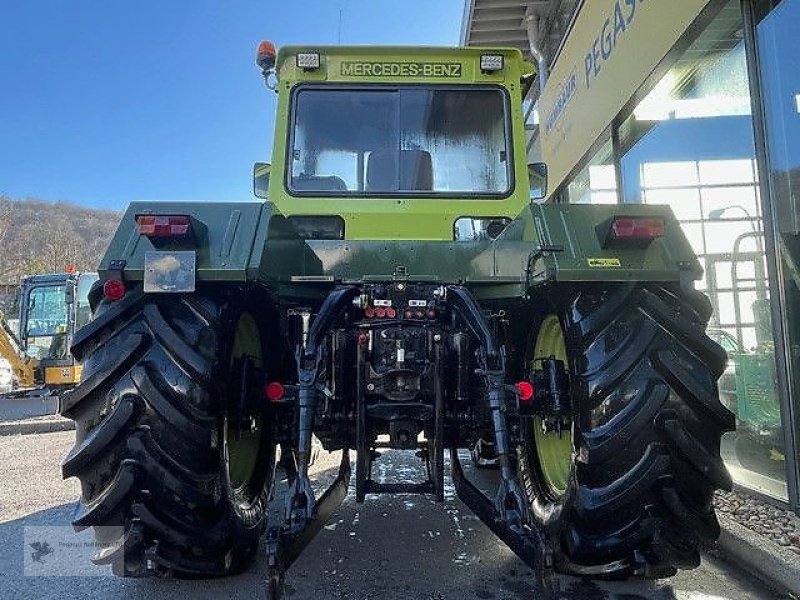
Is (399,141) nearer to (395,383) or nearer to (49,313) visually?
(395,383)

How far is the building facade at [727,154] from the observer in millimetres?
3660

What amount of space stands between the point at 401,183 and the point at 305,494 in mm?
1996

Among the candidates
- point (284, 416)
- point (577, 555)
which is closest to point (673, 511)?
point (577, 555)

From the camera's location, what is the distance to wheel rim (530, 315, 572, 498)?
2932 millimetres

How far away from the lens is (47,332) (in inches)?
567

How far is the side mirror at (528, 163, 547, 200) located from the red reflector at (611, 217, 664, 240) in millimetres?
1510

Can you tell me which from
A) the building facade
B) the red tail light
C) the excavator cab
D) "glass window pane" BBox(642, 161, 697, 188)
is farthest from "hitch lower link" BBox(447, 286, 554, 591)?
the excavator cab

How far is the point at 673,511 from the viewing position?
7.51 ft

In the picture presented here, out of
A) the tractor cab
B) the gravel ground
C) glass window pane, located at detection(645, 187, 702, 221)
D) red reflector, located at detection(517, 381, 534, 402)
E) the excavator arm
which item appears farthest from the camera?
the excavator arm

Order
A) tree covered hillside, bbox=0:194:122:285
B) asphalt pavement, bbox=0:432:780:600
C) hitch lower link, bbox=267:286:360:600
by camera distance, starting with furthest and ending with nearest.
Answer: tree covered hillside, bbox=0:194:122:285, asphalt pavement, bbox=0:432:780:600, hitch lower link, bbox=267:286:360:600

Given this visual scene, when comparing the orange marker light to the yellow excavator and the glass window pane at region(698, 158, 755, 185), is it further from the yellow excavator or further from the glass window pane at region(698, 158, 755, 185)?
the yellow excavator

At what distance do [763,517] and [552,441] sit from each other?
1.49 metres

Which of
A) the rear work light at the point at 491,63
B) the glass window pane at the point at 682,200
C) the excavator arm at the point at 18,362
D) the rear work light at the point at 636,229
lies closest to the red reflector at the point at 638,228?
the rear work light at the point at 636,229

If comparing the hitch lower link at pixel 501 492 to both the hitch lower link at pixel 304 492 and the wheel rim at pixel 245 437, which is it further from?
the wheel rim at pixel 245 437
